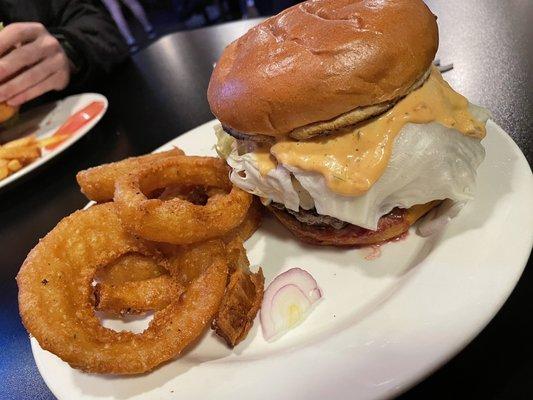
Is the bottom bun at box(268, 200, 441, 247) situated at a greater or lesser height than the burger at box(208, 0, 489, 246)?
lesser

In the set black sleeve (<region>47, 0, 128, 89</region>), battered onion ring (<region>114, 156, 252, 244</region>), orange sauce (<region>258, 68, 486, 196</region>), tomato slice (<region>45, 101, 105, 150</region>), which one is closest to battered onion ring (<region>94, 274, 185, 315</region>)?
battered onion ring (<region>114, 156, 252, 244</region>)

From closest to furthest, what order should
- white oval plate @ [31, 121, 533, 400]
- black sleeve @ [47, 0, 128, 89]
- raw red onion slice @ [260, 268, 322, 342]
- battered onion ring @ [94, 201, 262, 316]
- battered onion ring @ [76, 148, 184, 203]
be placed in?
white oval plate @ [31, 121, 533, 400], raw red onion slice @ [260, 268, 322, 342], battered onion ring @ [94, 201, 262, 316], battered onion ring @ [76, 148, 184, 203], black sleeve @ [47, 0, 128, 89]

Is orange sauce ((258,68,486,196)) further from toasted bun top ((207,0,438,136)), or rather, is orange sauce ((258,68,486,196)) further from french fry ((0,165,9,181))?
french fry ((0,165,9,181))

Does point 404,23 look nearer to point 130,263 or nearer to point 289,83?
point 289,83

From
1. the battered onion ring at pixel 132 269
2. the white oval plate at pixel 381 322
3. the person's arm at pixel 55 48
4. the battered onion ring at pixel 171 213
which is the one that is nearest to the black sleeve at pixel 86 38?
the person's arm at pixel 55 48

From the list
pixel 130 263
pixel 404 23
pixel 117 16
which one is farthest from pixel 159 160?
pixel 117 16
